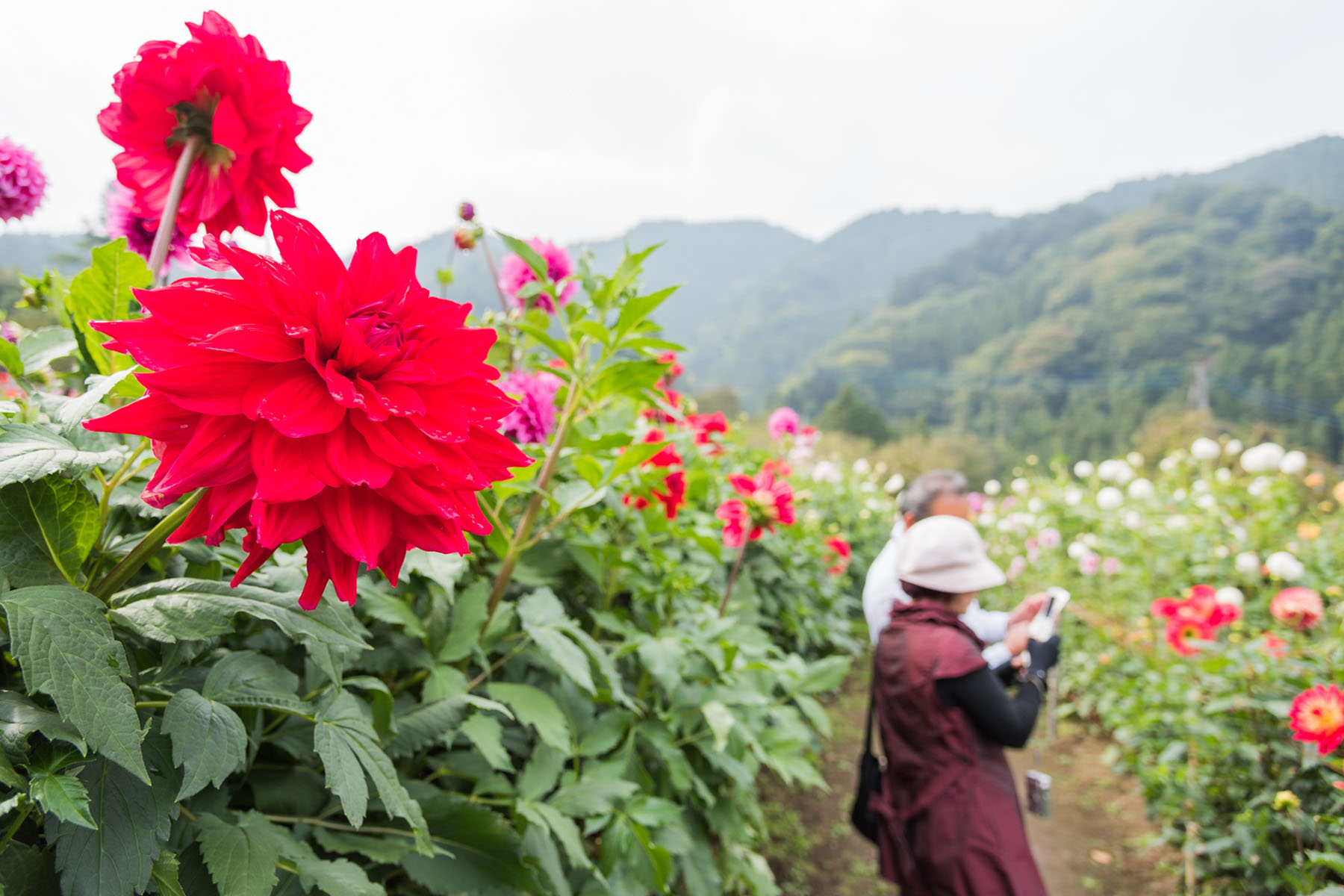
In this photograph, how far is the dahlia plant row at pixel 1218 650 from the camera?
6.87 feet

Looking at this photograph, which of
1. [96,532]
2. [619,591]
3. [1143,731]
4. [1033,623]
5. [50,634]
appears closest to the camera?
[50,634]

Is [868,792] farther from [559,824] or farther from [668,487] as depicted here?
[559,824]

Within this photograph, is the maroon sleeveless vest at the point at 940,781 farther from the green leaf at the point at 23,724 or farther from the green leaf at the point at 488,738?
the green leaf at the point at 23,724

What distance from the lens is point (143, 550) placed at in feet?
1.80

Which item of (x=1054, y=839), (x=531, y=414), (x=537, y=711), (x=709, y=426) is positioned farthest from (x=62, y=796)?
(x=1054, y=839)

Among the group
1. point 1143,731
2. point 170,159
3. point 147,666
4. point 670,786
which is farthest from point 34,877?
point 1143,731

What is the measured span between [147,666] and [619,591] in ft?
4.26

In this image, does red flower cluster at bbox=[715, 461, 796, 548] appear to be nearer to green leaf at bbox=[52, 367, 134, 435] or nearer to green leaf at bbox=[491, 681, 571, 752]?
green leaf at bbox=[491, 681, 571, 752]

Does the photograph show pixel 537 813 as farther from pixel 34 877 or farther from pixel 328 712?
pixel 34 877

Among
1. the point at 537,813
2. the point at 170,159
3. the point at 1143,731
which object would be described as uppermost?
the point at 170,159

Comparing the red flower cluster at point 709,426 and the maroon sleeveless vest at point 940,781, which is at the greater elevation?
the red flower cluster at point 709,426

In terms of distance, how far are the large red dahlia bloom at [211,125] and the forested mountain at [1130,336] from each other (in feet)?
132

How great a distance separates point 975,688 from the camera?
6.33 ft

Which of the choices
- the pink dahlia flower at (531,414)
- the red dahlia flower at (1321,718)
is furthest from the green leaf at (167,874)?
the red dahlia flower at (1321,718)
